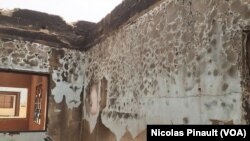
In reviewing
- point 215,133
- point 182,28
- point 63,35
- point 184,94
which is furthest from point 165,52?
point 63,35

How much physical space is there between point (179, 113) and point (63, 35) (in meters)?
2.87

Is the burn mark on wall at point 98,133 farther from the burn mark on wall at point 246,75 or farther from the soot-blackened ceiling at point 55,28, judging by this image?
the burn mark on wall at point 246,75

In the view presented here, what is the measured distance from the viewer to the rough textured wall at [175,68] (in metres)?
1.93

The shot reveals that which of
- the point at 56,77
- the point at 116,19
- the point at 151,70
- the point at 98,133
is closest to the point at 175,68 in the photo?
the point at 151,70

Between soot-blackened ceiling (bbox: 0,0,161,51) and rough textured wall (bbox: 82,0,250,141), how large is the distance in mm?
298

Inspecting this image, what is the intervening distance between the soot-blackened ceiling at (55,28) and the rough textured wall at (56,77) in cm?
12

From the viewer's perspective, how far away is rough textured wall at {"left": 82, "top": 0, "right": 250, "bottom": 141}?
6.33 feet

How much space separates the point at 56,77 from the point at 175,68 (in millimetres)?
2550

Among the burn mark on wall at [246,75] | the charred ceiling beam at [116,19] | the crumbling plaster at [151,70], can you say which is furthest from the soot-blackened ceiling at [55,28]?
the burn mark on wall at [246,75]

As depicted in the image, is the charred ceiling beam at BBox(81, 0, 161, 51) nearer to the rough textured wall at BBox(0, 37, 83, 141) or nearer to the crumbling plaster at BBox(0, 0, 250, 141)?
the crumbling plaster at BBox(0, 0, 250, 141)

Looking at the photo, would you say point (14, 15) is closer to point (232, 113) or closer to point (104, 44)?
point (104, 44)

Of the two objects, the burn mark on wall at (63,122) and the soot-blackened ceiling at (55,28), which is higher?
the soot-blackened ceiling at (55,28)

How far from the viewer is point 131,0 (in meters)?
3.39

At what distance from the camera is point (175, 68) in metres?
2.49
